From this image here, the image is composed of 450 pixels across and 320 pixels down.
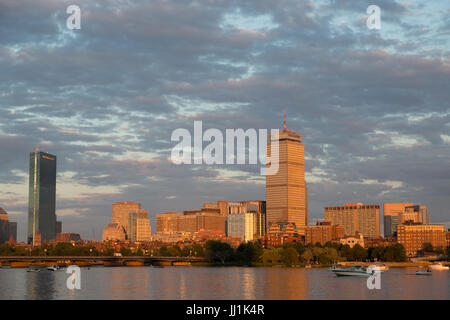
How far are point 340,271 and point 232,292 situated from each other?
202ft
